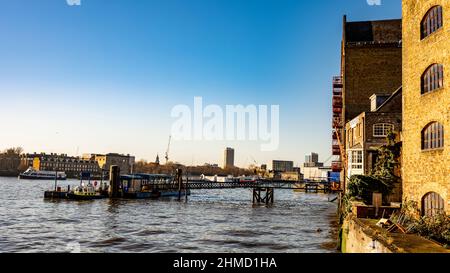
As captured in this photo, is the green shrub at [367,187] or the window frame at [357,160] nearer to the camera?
the green shrub at [367,187]

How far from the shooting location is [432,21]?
64.0 ft

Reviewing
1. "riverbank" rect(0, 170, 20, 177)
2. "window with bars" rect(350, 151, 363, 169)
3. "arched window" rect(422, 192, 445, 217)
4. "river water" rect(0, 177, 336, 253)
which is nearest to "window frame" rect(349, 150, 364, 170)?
"window with bars" rect(350, 151, 363, 169)

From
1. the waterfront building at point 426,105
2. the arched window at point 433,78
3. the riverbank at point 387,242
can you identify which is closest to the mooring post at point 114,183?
the waterfront building at point 426,105

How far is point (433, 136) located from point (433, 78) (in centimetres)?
293

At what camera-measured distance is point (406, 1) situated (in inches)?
878

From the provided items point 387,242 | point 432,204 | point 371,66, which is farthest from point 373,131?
point 387,242

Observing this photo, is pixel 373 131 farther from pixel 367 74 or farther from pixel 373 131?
pixel 367 74

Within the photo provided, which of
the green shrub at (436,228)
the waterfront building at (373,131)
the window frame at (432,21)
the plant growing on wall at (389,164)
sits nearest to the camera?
the green shrub at (436,228)

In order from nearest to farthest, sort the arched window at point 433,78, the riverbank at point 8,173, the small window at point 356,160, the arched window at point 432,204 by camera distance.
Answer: the arched window at point 432,204 → the arched window at point 433,78 → the small window at point 356,160 → the riverbank at point 8,173

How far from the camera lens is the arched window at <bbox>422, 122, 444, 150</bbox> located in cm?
1826

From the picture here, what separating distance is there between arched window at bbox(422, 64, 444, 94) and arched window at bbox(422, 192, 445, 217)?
531 centimetres

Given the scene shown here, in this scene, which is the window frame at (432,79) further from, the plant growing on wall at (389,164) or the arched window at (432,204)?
the plant growing on wall at (389,164)

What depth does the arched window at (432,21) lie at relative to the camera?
1884 cm

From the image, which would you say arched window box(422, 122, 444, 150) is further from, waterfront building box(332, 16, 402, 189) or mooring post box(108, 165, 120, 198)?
mooring post box(108, 165, 120, 198)
